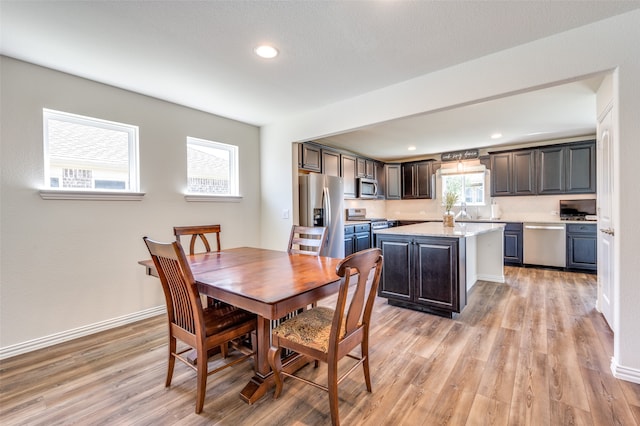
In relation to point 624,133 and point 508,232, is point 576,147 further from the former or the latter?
point 624,133

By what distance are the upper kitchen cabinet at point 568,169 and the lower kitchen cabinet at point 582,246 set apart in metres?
0.67

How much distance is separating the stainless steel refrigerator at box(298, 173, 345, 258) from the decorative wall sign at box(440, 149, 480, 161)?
2.80m

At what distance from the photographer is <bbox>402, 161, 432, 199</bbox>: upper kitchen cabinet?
6.48 meters

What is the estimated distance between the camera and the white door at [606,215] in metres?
2.50

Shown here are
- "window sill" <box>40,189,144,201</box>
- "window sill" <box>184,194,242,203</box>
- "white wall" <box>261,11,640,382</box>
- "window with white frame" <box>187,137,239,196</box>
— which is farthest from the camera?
"window with white frame" <box>187,137,239,196</box>

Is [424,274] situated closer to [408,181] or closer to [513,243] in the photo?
[513,243]

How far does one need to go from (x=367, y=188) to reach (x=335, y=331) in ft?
15.8

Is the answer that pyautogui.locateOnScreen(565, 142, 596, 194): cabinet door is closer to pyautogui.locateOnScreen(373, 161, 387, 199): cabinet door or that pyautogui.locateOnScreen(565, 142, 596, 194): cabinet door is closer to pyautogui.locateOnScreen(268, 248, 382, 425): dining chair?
pyautogui.locateOnScreen(373, 161, 387, 199): cabinet door

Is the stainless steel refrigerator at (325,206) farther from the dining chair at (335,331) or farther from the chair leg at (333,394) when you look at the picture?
the chair leg at (333,394)

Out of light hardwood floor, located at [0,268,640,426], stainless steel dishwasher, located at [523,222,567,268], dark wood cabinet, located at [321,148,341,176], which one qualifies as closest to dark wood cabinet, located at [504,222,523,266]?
stainless steel dishwasher, located at [523,222,567,268]

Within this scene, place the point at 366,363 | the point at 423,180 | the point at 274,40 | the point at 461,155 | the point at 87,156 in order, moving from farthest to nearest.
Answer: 1. the point at 423,180
2. the point at 461,155
3. the point at 87,156
4. the point at 274,40
5. the point at 366,363

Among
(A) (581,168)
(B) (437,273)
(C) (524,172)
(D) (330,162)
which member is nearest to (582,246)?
(A) (581,168)

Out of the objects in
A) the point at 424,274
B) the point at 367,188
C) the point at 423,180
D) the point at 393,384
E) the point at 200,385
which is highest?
the point at 423,180

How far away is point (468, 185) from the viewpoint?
244 inches
